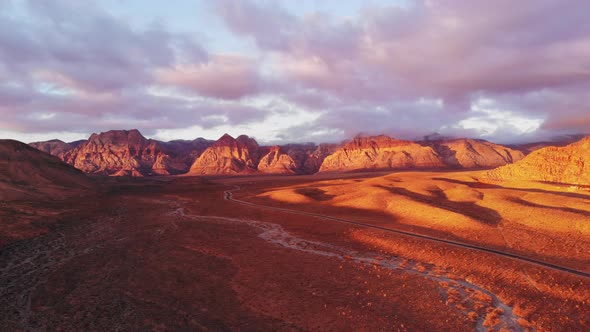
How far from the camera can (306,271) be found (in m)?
21.7

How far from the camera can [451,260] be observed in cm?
2342

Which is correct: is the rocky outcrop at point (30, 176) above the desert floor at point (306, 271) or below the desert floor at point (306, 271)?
above

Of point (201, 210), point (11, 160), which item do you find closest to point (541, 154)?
point (201, 210)

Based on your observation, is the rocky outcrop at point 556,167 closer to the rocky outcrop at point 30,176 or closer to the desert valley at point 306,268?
the desert valley at point 306,268

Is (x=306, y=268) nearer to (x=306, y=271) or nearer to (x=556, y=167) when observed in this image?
(x=306, y=271)

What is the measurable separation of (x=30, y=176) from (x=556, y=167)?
378ft

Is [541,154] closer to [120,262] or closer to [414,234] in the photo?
[414,234]

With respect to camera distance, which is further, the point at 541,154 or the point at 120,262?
the point at 541,154

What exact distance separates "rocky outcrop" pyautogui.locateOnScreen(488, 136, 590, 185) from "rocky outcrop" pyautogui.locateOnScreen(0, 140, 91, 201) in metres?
99.7

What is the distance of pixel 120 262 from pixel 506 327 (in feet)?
80.8

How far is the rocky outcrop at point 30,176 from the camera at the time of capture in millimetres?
56906

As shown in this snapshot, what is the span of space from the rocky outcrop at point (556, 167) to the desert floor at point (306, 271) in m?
31.9

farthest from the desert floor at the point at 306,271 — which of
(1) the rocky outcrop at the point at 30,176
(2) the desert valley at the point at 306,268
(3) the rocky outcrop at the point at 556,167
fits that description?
(3) the rocky outcrop at the point at 556,167

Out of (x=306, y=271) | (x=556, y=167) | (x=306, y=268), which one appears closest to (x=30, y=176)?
(x=306, y=268)
